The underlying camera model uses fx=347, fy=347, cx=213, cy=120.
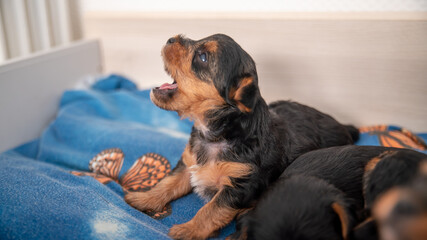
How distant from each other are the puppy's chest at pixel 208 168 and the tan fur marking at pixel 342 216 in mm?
666

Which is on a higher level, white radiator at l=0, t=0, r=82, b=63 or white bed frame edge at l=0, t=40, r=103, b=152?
white radiator at l=0, t=0, r=82, b=63

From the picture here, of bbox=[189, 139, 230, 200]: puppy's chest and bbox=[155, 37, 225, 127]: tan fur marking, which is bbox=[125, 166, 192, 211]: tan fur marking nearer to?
bbox=[189, 139, 230, 200]: puppy's chest

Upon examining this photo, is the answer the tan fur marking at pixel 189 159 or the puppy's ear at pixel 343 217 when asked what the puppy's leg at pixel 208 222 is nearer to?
the tan fur marking at pixel 189 159

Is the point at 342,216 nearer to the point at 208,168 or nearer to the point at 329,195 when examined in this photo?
the point at 329,195

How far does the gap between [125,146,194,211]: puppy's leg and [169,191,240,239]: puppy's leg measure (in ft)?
1.15

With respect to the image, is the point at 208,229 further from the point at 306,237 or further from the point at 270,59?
the point at 270,59

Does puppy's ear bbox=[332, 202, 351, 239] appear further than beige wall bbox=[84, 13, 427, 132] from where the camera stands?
No

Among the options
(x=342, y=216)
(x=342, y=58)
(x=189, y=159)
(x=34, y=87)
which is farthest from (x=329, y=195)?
(x=34, y=87)

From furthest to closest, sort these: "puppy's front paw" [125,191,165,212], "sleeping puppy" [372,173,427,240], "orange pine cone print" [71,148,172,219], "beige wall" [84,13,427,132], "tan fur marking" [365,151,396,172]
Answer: "beige wall" [84,13,427,132] < "orange pine cone print" [71,148,172,219] < "puppy's front paw" [125,191,165,212] < "tan fur marking" [365,151,396,172] < "sleeping puppy" [372,173,427,240]

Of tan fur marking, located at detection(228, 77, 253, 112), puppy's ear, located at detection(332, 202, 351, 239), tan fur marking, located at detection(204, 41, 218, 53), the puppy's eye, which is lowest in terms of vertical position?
puppy's ear, located at detection(332, 202, 351, 239)

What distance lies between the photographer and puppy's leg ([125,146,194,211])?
7.34 feet

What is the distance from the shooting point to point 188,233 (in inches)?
74.4

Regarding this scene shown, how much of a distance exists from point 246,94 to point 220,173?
52cm

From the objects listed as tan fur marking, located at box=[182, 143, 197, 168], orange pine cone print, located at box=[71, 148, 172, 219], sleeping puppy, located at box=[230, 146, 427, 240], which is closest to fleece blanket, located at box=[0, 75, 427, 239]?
orange pine cone print, located at box=[71, 148, 172, 219]
